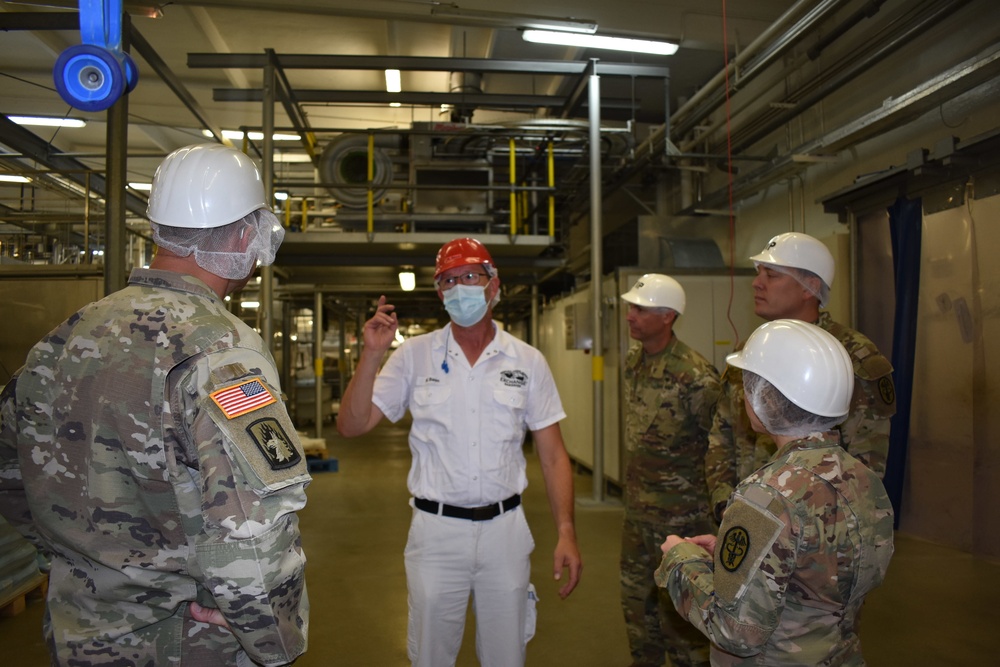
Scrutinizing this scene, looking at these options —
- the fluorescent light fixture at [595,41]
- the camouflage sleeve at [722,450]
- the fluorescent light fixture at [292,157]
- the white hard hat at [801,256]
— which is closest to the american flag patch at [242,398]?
the camouflage sleeve at [722,450]

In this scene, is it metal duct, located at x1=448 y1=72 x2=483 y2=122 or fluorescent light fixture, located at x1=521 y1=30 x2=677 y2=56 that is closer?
fluorescent light fixture, located at x1=521 y1=30 x2=677 y2=56

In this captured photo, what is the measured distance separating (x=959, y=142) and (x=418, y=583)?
15.2 ft

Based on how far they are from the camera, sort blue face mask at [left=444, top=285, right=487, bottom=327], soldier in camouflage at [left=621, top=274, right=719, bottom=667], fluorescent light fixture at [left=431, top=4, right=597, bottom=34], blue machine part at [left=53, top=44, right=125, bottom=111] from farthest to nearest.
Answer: fluorescent light fixture at [left=431, top=4, right=597, bottom=34]
soldier in camouflage at [left=621, top=274, right=719, bottom=667]
blue face mask at [left=444, top=285, right=487, bottom=327]
blue machine part at [left=53, top=44, right=125, bottom=111]

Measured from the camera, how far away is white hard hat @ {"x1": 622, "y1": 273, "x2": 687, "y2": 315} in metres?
3.55

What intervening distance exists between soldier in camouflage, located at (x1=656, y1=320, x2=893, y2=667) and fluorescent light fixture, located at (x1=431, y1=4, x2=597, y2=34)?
4.94 meters

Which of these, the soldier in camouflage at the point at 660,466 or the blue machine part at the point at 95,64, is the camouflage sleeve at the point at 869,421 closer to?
the soldier in camouflage at the point at 660,466

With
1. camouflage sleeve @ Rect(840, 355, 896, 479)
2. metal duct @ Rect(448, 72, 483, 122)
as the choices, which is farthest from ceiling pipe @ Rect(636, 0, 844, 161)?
camouflage sleeve @ Rect(840, 355, 896, 479)

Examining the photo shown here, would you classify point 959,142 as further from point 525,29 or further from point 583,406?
point 583,406

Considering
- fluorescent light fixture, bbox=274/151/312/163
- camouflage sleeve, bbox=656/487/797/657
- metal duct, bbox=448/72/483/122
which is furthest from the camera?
fluorescent light fixture, bbox=274/151/312/163

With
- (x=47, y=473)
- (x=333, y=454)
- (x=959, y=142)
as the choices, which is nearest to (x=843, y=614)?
(x=47, y=473)

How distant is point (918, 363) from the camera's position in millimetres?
5582

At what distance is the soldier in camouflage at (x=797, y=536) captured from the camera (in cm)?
154

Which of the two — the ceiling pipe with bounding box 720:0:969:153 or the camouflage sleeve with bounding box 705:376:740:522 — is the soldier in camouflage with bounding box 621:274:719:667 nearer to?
the camouflage sleeve with bounding box 705:376:740:522

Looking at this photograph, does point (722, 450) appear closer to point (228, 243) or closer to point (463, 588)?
point (463, 588)
